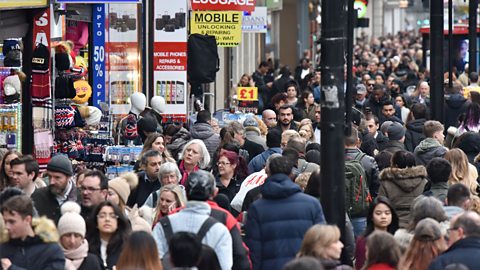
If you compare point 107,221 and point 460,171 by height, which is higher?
point 460,171

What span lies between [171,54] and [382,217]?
34.4ft

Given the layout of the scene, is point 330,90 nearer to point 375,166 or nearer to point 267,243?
point 267,243

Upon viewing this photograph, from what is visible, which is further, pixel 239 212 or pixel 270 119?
pixel 270 119

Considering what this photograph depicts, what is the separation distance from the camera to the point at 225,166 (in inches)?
548

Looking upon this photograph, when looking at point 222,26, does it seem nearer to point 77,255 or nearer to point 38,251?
point 77,255

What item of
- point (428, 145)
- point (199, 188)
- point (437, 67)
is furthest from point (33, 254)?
point (437, 67)

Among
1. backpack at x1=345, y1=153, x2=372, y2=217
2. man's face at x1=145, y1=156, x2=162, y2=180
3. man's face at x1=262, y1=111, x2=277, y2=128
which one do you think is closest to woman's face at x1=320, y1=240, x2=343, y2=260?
backpack at x1=345, y1=153, x2=372, y2=217

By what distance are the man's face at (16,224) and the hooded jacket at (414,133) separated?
33.2ft

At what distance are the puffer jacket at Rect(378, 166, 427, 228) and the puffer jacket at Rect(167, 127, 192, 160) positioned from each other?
3.53 metres

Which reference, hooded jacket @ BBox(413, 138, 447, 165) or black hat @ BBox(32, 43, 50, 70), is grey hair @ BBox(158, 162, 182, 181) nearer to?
hooded jacket @ BBox(413, 138, 447, 165)

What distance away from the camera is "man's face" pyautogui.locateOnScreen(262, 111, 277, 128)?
2022cm

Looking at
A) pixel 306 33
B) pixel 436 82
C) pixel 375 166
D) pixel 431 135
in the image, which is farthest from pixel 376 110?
pixel 306 33

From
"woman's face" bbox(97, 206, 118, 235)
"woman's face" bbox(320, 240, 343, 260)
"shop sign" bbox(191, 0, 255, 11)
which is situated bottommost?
"woman's face" bbox(320, 240, 343, 260)

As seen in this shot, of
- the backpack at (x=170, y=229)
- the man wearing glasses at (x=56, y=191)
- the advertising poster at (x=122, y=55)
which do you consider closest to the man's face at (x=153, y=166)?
the man wearing glasses at (x=56, y=191)
